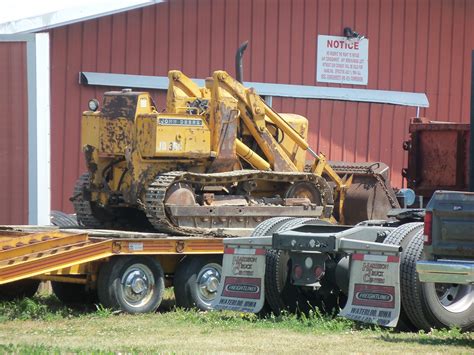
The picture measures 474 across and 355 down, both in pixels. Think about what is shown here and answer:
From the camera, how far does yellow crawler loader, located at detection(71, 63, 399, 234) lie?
47.9ft

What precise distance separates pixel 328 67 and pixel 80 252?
Answer: 388 inches

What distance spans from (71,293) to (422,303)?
502 cm

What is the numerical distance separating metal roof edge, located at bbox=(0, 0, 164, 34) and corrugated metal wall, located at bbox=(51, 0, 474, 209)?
0.44 meters

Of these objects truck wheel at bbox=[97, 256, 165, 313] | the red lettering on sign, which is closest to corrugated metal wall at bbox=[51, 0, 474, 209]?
the red lettering on sign

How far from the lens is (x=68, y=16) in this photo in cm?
1775

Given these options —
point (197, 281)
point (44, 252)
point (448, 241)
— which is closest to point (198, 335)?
point (44, 252)

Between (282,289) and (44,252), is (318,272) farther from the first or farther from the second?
(44,252)

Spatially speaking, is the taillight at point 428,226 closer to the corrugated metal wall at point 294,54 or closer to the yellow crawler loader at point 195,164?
the yellow crawler loader at point 195,164

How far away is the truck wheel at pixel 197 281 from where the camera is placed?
14.0 m

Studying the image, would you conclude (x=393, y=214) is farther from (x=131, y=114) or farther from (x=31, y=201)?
(x=31, y=201)

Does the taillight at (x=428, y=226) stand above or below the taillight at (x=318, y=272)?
above

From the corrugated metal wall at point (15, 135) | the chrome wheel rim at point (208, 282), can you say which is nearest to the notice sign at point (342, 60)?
the corrugated metal wall at point (15, 135)

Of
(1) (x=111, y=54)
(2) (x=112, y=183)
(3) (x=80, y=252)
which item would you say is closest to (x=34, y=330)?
(3) (x=80, y=252)

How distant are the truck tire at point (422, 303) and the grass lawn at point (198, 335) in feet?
0.50
